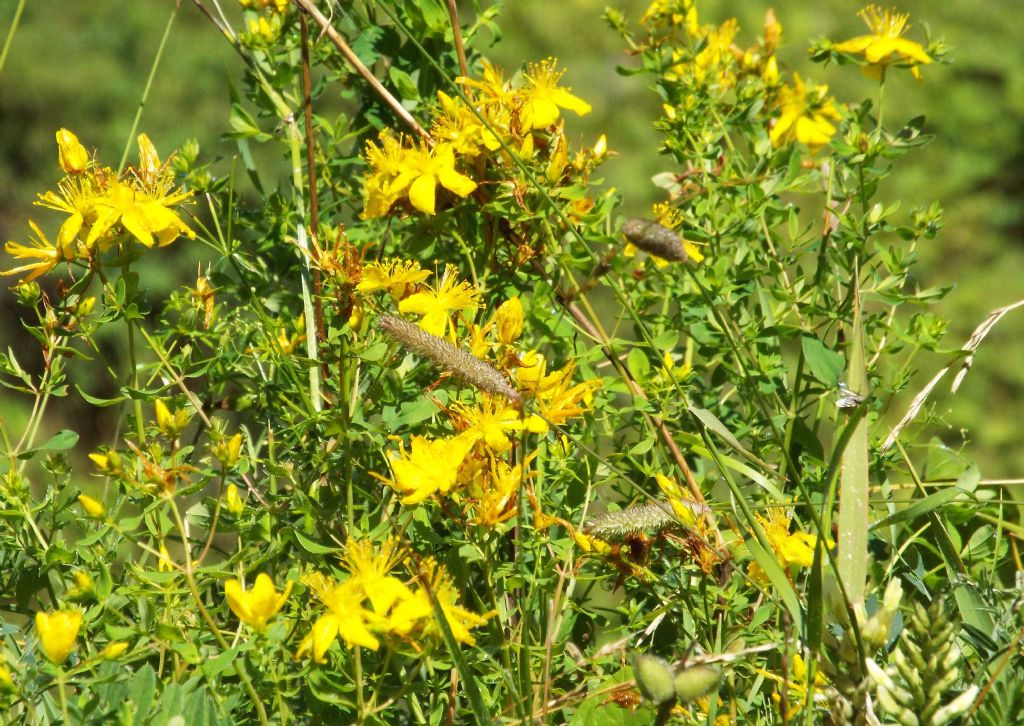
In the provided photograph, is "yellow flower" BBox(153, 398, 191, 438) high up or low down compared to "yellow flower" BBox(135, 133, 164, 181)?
down

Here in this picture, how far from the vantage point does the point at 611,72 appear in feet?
11.4

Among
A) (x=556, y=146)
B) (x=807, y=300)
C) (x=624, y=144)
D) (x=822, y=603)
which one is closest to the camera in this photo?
(x=822, y=603)

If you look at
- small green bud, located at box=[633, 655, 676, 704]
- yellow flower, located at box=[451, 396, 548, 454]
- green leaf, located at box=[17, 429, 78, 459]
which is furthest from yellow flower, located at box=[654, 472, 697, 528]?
green leaf, located at box=[17, 429, 78, 459]

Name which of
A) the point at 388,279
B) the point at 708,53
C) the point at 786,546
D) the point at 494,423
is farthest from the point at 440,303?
the point at 708,53

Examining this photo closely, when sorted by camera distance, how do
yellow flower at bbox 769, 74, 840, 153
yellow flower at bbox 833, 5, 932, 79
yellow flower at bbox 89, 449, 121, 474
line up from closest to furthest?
yellow flower at bbox 89, 449, 121, 474 → yellow flower at bbox 833, 5, 932, 79 → yellow flower at bbox 769, 74, 840, 153

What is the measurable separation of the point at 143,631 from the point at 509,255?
53 centimetres

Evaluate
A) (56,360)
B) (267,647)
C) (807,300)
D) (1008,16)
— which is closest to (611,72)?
(1008,16)

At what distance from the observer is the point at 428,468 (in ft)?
2.86

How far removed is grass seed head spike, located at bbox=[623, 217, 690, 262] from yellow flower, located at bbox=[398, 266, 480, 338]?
8.1 inches

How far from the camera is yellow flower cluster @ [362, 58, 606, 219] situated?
3.48 feet

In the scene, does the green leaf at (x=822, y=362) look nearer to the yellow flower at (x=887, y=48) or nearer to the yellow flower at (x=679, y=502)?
the yellow flower at (x=679, y=502)

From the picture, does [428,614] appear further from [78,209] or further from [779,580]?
[78,209]

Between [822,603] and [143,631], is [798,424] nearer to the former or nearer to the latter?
[822,603]

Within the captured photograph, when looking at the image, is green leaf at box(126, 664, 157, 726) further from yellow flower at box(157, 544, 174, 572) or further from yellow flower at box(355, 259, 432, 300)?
yellow flower at box(355, 259, 432, 300)
